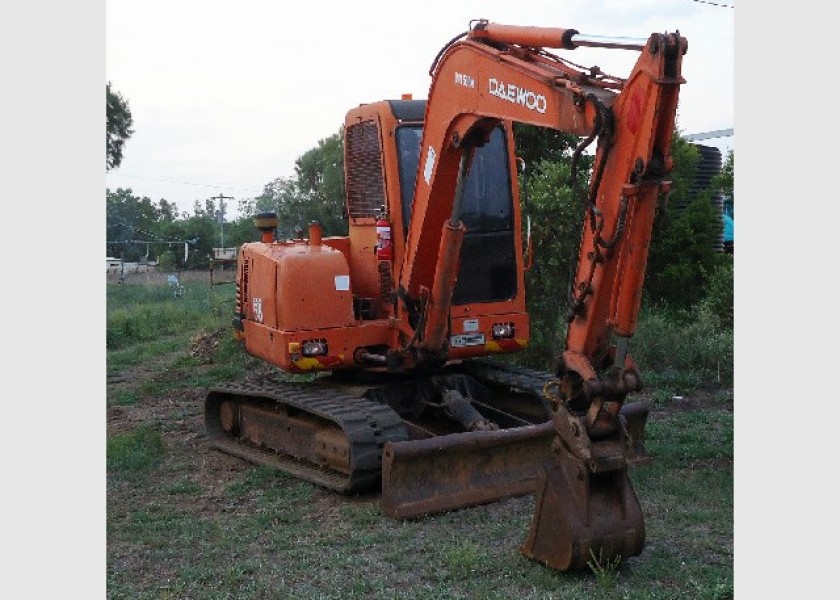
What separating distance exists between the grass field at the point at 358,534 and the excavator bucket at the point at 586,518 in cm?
11

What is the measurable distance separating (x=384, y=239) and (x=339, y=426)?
1612 millimetres

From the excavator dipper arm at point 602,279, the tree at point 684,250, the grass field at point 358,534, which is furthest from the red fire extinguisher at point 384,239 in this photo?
the tree at point 684,250

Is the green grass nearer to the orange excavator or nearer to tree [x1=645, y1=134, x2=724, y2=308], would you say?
the orange excavator

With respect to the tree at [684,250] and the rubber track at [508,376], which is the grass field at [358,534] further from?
the tree at [684,250]

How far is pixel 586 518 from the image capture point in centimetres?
532

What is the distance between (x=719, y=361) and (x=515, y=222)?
4432mm

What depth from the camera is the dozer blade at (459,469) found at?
22.5 feet

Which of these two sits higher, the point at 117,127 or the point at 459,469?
the point at 117,127

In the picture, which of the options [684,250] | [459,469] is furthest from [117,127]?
[459,469]

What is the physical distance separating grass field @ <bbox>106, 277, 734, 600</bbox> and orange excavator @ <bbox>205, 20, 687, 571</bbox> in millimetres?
200

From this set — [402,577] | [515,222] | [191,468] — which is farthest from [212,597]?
[515,222]

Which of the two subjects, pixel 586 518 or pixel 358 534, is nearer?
pixel 586 518

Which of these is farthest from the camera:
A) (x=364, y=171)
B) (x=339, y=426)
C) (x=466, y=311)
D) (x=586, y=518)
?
(x=364, y=171)

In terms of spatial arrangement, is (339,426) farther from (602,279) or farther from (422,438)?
(602,279)
